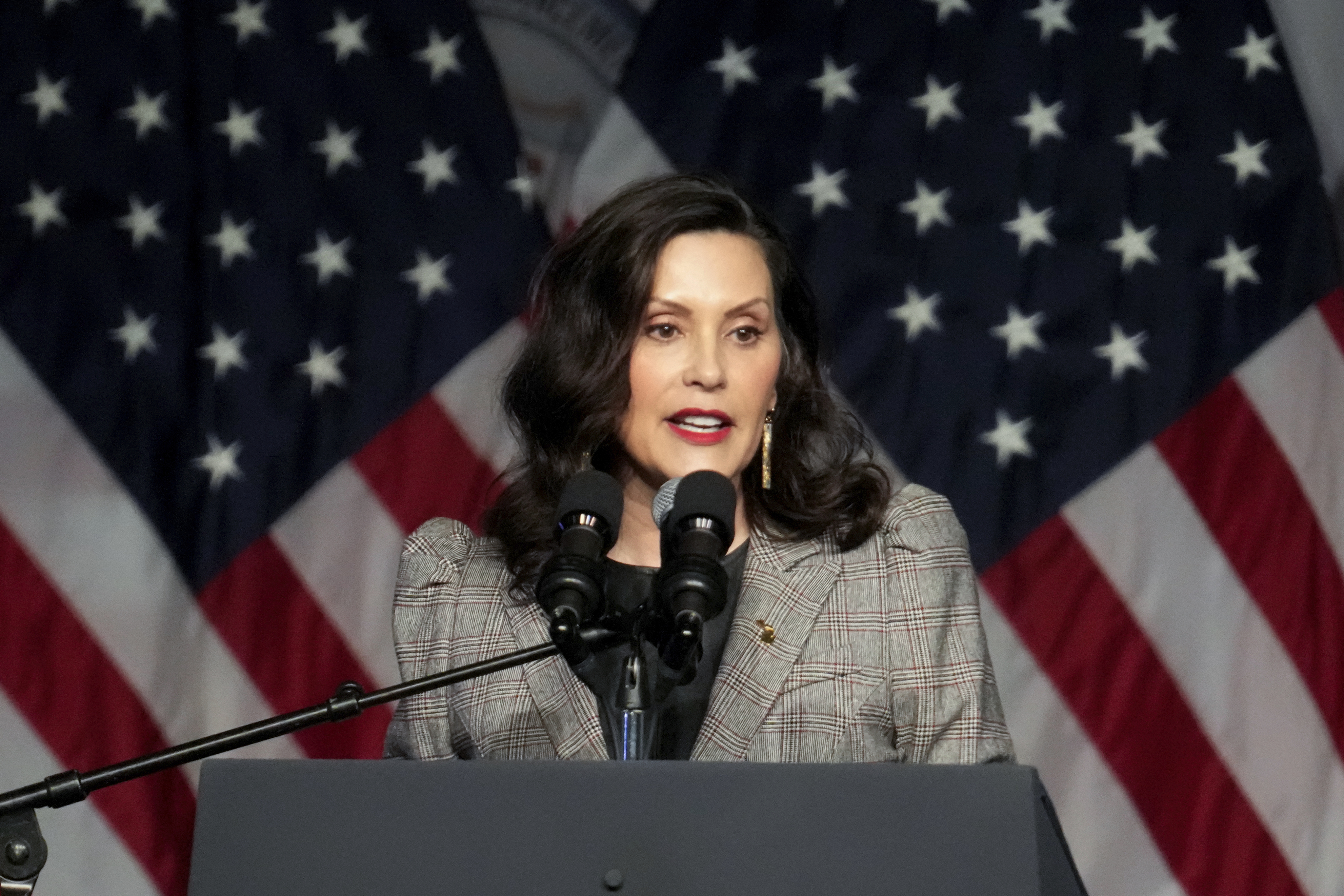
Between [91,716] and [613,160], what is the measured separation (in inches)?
59.0

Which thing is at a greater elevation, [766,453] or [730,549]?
[766,453]

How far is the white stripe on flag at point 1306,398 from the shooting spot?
Answer: 3.09 metres

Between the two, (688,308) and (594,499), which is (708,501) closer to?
(594,499)

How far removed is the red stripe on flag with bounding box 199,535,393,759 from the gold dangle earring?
1251 mm

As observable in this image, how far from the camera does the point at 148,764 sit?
1.37 m

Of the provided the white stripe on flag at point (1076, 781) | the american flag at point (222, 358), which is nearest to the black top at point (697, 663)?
the white stripe on flag at point (1076, 781)

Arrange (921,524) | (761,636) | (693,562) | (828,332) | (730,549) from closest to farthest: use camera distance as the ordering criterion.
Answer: (693,562), (730,549), (761,636), (921,524), (828,332)

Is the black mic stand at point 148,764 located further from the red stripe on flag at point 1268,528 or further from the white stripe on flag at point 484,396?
Result: the red stripe on flag at point 1268,528

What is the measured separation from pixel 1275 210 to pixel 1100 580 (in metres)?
0.80

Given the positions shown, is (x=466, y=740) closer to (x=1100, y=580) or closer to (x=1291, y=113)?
(x=1100, y=580)

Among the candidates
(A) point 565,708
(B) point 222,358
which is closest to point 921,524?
(A) point 565,708

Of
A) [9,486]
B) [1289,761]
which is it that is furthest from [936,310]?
[9,486]

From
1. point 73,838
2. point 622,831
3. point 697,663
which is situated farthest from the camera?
point 73,838

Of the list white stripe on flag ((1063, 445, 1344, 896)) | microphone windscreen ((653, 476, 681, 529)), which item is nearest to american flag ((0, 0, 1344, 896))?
white stripe on flag ((1063, 445, 1344, 896))
